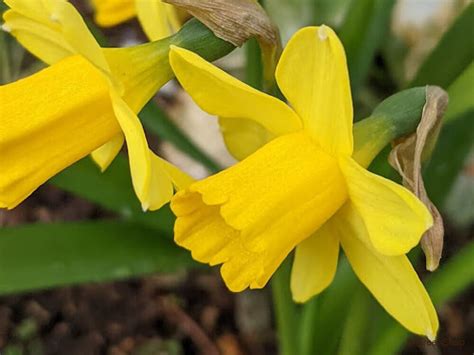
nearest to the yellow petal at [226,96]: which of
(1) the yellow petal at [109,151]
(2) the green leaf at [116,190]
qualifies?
(1) the yellow petal at [109,151]

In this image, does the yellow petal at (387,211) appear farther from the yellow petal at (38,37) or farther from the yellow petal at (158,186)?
the yellow petal at (38,37)

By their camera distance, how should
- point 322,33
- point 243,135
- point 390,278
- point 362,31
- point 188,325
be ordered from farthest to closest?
point 188,325 < point 362,31 < point 243,135 < point 390,278 < point 322,33

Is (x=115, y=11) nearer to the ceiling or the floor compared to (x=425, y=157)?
nearer to the floor

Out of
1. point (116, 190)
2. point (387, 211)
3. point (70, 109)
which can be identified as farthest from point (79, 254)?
point (387, 211)

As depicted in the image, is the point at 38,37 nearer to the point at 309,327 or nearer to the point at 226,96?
the point at 226,96

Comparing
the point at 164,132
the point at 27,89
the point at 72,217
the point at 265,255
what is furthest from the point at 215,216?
the point at 72,217

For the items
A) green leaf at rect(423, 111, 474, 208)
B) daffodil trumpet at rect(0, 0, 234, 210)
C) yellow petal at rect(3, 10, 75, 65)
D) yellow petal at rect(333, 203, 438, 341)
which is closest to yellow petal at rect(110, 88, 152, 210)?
daffodil trumpet at rect(0, 0, 234, 210)

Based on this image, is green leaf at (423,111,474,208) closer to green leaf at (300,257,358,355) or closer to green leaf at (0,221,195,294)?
green leaf at (300,257,358,355)
